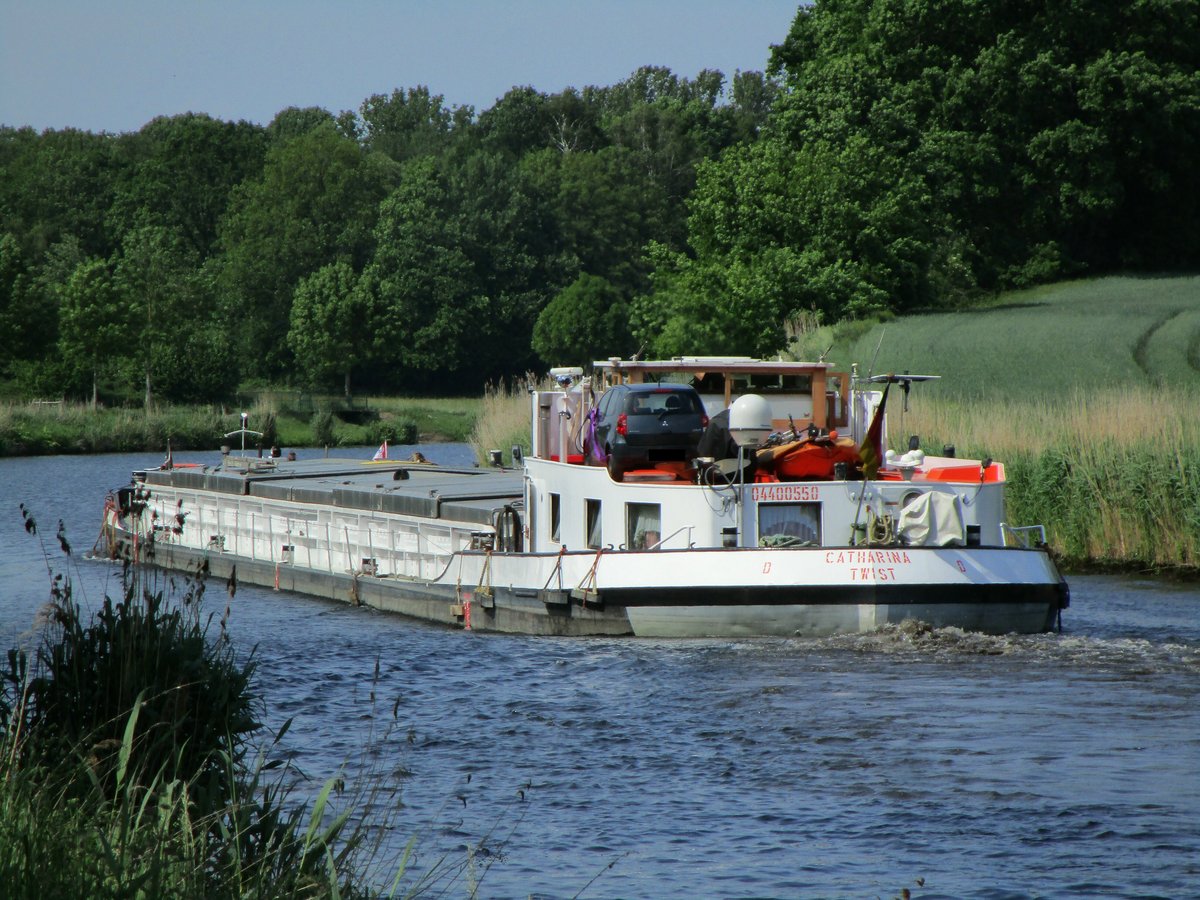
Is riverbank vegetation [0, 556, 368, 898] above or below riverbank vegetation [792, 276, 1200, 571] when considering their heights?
below

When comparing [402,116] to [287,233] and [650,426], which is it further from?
[650,426]

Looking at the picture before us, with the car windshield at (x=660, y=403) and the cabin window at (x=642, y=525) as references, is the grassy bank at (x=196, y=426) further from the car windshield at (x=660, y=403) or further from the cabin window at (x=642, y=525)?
the cabin window at (x=642, y=525)

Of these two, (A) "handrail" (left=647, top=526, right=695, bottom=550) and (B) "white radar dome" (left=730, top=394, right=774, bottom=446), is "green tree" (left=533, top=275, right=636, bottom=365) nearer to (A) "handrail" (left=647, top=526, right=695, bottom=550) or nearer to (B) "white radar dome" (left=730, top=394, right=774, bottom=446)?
(B) "white radar dome" (left=730, top=394, right=774, bottom=446)

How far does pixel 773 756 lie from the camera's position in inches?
559

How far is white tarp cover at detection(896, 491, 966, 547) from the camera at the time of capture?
19.0 m

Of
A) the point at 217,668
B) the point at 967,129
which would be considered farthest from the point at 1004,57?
the point at 217,668

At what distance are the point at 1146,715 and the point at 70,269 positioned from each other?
3646 inches

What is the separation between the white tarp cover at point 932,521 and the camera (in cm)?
1902

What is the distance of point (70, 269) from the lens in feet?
325

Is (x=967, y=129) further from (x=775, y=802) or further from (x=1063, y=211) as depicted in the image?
(x=775, y=802)

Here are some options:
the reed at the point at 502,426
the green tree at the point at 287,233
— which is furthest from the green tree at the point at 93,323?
the reed at the point at 502,426

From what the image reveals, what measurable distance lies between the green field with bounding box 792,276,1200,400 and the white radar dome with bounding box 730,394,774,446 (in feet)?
70.6

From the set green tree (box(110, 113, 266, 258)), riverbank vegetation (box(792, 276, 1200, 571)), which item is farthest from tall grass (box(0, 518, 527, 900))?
green tree (box(110, 113, 266, 258))

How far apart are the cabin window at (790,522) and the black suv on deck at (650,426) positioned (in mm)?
1693
